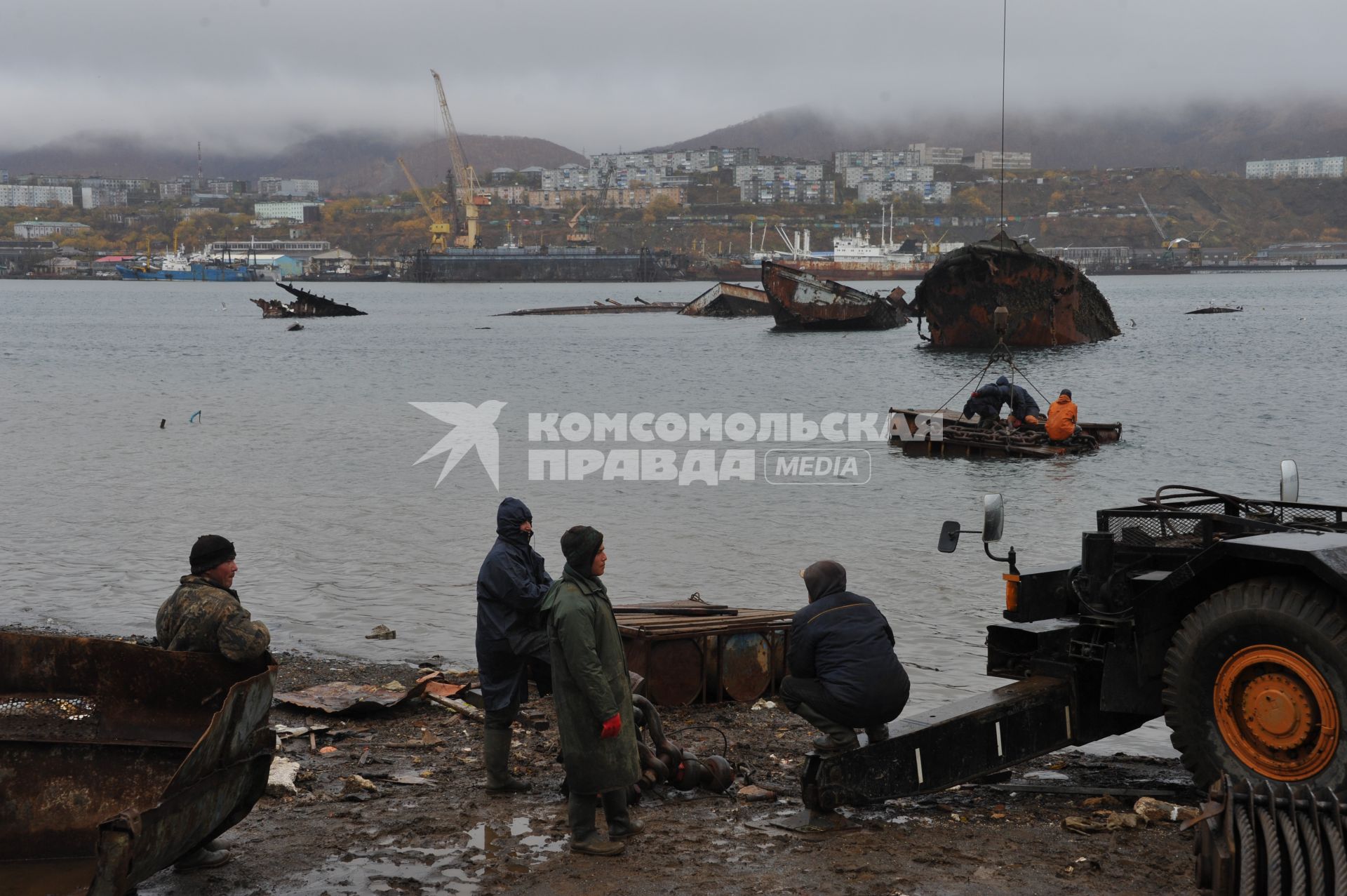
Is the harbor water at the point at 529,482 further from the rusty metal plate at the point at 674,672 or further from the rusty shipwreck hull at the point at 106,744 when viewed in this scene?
the rusty shipwreck hull at the point at 106,744

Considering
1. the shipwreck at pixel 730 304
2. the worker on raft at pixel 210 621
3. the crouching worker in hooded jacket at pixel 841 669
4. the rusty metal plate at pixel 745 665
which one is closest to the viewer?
the worker on raft at pixel 210 621

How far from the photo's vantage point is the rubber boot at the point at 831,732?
6070mm

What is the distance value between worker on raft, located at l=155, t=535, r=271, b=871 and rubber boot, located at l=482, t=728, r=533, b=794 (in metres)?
1.43

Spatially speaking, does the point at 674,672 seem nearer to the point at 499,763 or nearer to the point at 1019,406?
the point at 499,763

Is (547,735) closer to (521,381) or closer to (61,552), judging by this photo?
(61,552)

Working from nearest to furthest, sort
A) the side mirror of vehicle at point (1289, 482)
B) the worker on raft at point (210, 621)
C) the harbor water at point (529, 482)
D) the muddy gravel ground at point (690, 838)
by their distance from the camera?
the muddy gravel ground at point (690, 838), the worker on raft at point (210, 621), the side mirror of vehicle at point (1289, 482), the harbor water at point (529, 482)

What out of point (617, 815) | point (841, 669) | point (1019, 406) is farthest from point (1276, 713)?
point (1019, 406)

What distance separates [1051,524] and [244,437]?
64.9ft

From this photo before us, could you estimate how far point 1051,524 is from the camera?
722 inches

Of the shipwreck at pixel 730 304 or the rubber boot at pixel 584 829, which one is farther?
the shipwreck at pixel 730 304

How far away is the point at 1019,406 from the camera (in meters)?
26.7

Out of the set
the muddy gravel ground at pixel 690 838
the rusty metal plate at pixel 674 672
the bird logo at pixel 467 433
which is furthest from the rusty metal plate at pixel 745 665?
the bird logo at pixel 467 433

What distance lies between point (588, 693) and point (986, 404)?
22.2 metres

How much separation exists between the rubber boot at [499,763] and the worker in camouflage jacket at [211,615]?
56.1 inches
